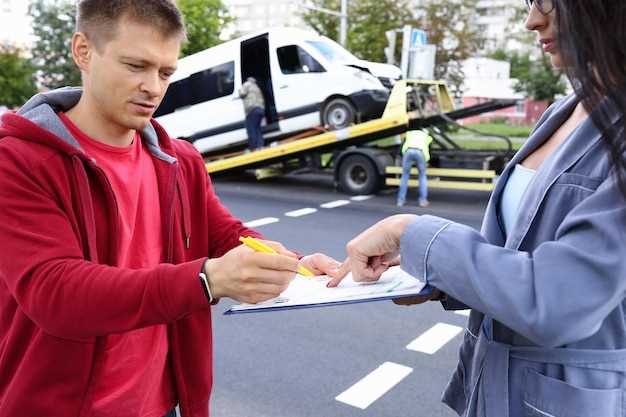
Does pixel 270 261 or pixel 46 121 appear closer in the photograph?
pixel 270 261

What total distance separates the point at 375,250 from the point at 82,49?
3.12 feet

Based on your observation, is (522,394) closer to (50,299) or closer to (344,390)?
(50,299)

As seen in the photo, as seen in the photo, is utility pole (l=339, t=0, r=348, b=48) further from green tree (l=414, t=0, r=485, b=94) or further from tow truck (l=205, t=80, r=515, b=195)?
tow truck (l=205, t=80, r=515, b=195)

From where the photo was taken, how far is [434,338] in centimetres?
442

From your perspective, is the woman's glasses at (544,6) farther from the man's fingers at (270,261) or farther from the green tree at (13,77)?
the green tree at (13,77)

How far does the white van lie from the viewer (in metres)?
10.3

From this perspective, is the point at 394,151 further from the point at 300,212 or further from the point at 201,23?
the point at 201,23

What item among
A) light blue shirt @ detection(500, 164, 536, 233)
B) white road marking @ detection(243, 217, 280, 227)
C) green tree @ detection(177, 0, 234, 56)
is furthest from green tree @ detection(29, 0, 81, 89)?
light blue shirt @ detection(500, 164, 536, 233)

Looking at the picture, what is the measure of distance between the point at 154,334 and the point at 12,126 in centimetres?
70

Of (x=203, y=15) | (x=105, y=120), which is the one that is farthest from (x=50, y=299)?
(x=203, y=15)

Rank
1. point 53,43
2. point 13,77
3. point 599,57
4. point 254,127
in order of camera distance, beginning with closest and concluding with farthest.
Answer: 1. point 599,57
2. point 254,127
3. point 13,77
4. point 53,43

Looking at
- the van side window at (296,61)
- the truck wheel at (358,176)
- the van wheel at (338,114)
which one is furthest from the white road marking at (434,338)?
the van side window at (296,61)

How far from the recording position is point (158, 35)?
154 centimetres

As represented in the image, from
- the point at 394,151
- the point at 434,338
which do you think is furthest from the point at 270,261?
the point at 394,151
